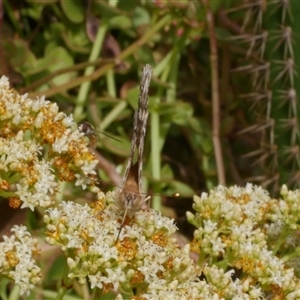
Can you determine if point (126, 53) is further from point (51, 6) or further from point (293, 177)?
point (293, 177)

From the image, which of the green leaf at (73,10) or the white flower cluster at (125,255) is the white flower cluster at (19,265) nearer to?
the white flower cluster at (125,255)

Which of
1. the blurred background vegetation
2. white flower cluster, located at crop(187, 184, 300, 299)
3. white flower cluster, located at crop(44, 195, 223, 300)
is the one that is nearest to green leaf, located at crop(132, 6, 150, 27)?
the blurred background vegetation

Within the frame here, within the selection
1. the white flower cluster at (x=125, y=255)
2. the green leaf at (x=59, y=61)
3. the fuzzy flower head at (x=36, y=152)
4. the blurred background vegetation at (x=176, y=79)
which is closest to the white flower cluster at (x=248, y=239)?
the white flower cluster at (x=125, y=255)

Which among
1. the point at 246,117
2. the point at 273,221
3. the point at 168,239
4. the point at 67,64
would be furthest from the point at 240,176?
the point at 168,239

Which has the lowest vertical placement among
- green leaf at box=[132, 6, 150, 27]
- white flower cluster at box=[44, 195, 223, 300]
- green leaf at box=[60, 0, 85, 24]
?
white flower cluster at box=[44, 195, 223, 300]

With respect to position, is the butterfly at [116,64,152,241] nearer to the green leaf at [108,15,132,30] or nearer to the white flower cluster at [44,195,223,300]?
the white flower cluster at [44,195,223,300]

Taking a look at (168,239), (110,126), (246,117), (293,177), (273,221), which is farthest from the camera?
(246,117)

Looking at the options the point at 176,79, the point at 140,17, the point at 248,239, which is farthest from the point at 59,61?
the point at 248,239

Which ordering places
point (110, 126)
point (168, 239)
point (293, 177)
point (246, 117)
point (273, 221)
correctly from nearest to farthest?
point (168, 239)
point (273, 221)
point (293, 177)
point (110, 126)
point (246, 117)
